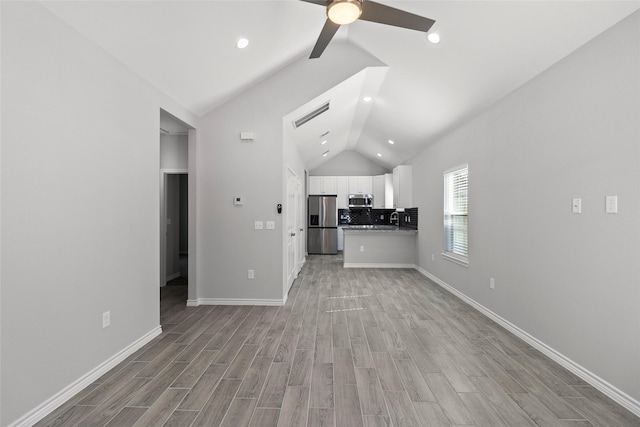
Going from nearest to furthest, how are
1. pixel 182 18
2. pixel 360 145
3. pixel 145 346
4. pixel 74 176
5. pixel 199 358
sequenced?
pixel 74 176, pixel 182 18, pixel 199 358, pixel 145 346, pixel 360 145

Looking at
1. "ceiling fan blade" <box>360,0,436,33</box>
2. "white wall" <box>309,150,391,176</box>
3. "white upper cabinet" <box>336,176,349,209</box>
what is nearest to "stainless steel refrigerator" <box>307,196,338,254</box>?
"white upper cabinet" <box>336,176,349,209</box>

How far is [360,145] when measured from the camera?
8.97m

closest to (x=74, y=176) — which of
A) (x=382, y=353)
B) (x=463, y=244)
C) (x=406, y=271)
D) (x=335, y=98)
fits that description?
(x=382, y=353)

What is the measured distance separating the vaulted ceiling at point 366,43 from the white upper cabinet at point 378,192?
4.65 meters

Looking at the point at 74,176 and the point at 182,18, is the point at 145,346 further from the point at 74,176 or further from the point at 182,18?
the point at 182,18

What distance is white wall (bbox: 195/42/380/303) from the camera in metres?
4.25

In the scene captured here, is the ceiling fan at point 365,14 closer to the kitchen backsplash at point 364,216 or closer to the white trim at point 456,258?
the white trim at point 456,258

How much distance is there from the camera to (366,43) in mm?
3965

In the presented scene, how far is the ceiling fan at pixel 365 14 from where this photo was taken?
2.04 metres

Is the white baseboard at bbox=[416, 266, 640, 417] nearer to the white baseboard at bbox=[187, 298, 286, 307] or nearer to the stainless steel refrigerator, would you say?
the white baseboard at bbox=[187, 298, 286, 307]

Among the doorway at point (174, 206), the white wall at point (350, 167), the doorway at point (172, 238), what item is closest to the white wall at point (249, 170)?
the doorway at point (174, 206)

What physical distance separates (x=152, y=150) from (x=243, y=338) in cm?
205

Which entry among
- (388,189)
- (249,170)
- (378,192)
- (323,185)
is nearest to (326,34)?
(249,170)

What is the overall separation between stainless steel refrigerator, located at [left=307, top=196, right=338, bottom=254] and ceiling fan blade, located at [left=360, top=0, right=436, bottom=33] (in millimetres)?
7077
